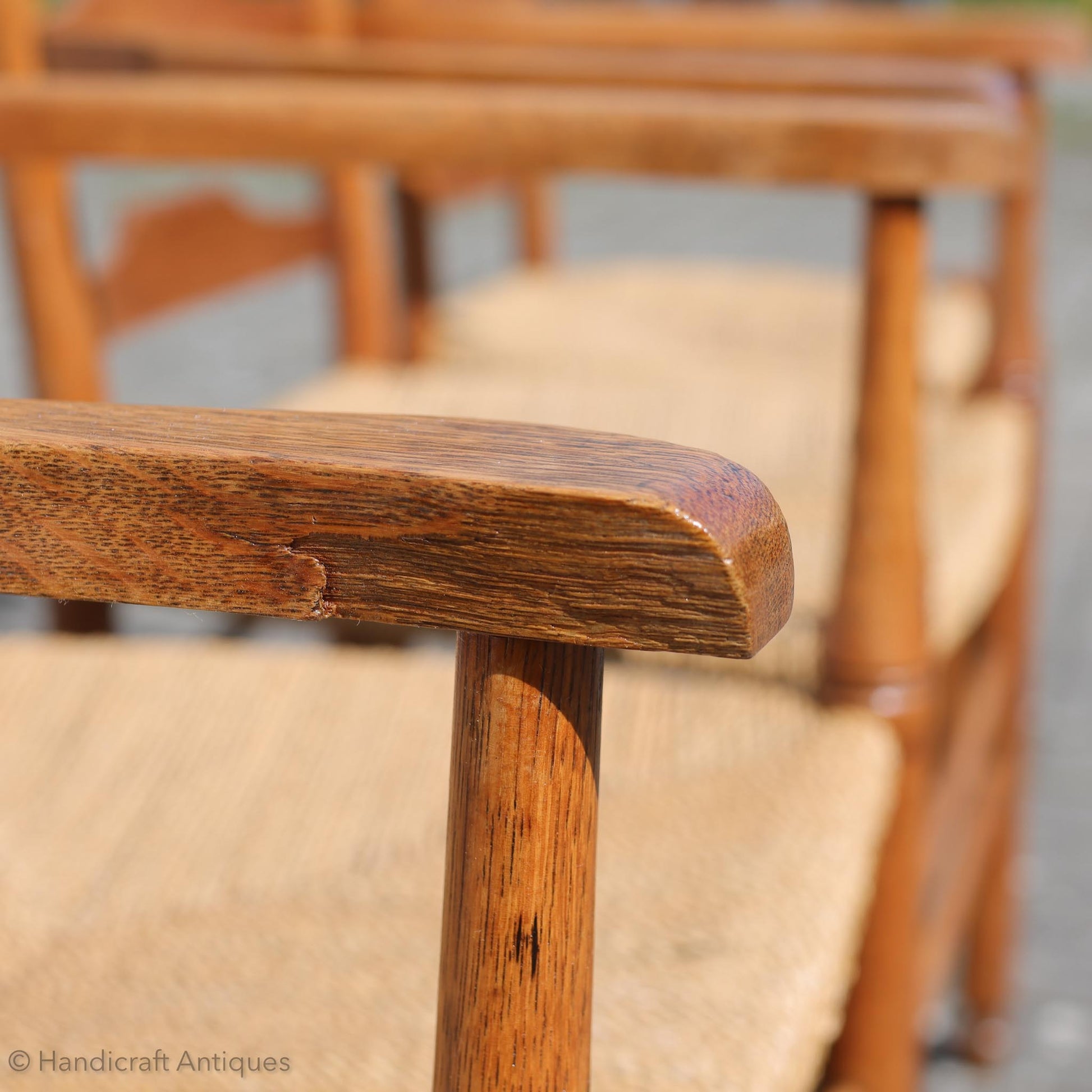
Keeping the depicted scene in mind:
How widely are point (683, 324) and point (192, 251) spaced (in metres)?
0.42

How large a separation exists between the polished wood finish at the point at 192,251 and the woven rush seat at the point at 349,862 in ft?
1.02

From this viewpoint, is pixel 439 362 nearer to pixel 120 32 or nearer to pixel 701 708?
pixel 120 32

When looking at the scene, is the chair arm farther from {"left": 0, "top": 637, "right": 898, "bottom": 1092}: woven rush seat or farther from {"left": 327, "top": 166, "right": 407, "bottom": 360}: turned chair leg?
{"left": 327, "top": 166, "right": 407, "bottom": 360}: turned chair leg

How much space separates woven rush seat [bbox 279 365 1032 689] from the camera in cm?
76

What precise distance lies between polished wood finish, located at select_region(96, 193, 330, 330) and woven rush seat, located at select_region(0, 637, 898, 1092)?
0.31 meters

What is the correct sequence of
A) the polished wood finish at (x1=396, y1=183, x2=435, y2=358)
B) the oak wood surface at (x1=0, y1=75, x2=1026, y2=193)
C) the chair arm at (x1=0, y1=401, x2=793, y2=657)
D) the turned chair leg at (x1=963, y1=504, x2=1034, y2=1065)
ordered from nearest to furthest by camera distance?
the chair arm at (x1=0, y1=401, x2=793, y2=657), the oak wood surface at (x1=0, y1=75, x2=1026, y2=193), the turned chair leg at (x1=963, y1=504, x2=1034, y2=1065), the polished wood finish at (x1=396, y1=183, x2=435, y2=358)

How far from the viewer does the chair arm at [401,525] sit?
0.24 metres

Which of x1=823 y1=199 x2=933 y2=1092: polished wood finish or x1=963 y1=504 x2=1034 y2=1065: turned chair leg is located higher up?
x1=823 y1=199 x2=933 y2=1092: polished wood finish

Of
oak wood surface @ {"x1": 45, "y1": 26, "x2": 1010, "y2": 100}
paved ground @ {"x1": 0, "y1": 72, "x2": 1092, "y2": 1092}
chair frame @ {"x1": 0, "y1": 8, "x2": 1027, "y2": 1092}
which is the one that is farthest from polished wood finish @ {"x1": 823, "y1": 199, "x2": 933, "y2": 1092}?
paved ground @ {"x1": 0, "y1": 72, "x2": 1092, "y2": 1092}

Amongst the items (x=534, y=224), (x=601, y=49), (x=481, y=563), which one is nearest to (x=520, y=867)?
(x=481, y=563)

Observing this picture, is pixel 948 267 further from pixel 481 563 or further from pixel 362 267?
pixel 481 563

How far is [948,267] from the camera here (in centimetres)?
231

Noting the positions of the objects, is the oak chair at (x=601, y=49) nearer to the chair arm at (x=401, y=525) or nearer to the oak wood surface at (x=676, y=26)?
the oak wood surface at (x=676, y=26)

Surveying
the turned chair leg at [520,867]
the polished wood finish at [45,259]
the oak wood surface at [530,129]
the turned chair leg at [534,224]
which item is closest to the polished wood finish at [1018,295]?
the oak wood surface at [530,129]
